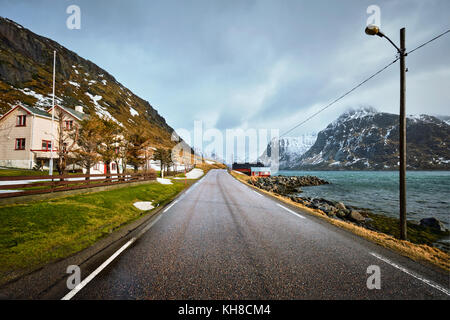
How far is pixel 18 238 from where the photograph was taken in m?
4.85

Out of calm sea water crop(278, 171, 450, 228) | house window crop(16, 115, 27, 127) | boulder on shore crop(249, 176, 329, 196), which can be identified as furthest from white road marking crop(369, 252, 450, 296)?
house window crop(16, 115, 27, 127)

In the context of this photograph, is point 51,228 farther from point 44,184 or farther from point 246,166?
point 246,166

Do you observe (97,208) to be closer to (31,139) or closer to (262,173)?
(31,139)

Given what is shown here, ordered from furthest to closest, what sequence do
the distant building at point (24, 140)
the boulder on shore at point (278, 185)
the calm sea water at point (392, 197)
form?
1. the boulder on shore at point (278, 185)
2. the distant building at point (24, 140)
3. the calm sea water at point (392, 197)

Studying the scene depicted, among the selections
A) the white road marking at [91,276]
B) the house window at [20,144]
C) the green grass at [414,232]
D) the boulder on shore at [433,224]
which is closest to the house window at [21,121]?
the house window at [20,144]

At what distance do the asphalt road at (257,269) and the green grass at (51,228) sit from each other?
65.7 inches

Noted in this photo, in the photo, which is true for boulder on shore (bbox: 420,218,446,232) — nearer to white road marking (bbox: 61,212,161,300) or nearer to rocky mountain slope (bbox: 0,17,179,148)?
white road marking (bbox: 61,212,161,300)

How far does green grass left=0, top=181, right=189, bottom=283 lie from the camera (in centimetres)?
403

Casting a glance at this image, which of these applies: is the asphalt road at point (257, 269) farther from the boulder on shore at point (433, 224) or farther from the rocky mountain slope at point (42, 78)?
the rocky mountain slope at point (42, 78)

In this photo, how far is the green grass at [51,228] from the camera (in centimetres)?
403

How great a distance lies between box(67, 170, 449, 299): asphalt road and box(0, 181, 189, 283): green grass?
1669mm

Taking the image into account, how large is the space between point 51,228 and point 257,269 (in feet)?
22.0
